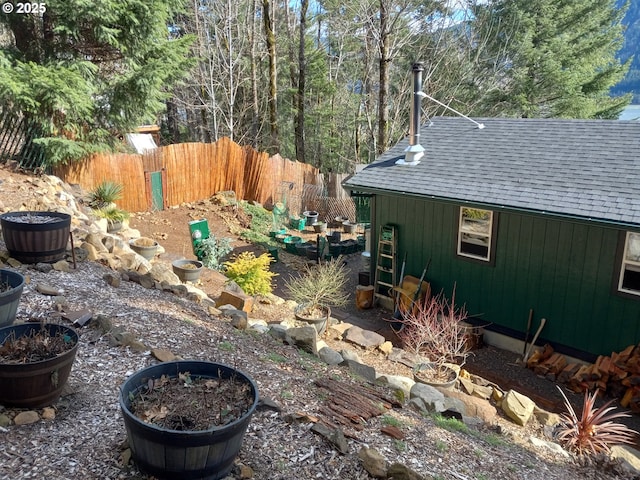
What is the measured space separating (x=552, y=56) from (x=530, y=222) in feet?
46.1

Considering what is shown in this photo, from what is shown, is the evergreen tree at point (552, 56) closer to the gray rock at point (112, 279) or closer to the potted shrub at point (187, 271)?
the potted shrub at point (187, 271)

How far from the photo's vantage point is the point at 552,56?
18.5m

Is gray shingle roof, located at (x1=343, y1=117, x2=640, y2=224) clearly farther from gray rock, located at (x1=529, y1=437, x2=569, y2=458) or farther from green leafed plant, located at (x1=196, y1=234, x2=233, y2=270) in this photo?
green leafed plant, located at (x1=196, y1=234, x2=233, y2=270)

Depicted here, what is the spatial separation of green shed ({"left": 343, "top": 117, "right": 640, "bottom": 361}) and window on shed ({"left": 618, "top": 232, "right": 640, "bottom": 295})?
1cm

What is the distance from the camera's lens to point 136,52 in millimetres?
11352

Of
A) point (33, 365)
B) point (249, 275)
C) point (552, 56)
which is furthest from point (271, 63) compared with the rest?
point (33, 365)

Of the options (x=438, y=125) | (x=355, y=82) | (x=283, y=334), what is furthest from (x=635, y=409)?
(x=355, y=82)

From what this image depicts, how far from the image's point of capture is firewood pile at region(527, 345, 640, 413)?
Result: 247 inches

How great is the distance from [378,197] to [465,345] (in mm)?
3288

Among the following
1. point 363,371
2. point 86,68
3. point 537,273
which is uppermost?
point 86,68

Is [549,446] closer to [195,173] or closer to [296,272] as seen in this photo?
[296,272]

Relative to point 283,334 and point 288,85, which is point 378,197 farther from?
point 288,85

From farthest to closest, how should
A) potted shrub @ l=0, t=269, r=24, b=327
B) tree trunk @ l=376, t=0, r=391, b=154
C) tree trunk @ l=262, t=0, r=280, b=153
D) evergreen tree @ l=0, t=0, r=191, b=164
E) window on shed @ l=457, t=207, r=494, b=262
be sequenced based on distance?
1. tree trunk @ l=262, t=0, r=280, b=153
2. tree trunk @ l=376, t=0, r=391, b=154
3. evergreen tree @ l=0, t=0, r=191, b=164
4. window on shed @ l=457, t=207, r=494, b=262
5. potted shrub @ l=0, t=269, r=24, b=327

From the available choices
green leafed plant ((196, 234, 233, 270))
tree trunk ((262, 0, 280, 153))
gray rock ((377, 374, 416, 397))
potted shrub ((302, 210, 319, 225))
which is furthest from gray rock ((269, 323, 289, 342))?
tree trunk ((262, 0, 280, 153))
